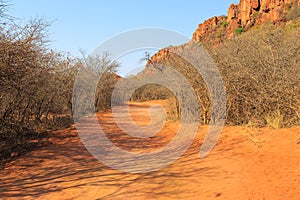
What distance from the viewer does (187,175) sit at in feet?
18.7

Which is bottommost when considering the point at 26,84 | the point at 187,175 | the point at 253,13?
the point at 187,175

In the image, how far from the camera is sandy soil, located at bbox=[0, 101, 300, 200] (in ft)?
15.4

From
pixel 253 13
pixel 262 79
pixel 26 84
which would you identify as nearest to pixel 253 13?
pixel 253 13

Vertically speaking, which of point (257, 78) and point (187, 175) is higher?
point (257, 78)

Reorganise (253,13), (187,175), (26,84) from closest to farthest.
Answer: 1. (187,175)
2. (26,84)
3. (253,13)

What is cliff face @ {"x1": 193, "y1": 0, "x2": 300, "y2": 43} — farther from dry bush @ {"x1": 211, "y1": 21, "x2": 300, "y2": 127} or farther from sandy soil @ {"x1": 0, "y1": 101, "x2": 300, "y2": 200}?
sandy soil @ {"x1": 0, "y1": 101, "x2": 300, "y2": 200}

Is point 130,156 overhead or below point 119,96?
below

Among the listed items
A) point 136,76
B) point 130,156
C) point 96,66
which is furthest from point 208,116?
point 136,76

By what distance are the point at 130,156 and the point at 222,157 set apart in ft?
8.34

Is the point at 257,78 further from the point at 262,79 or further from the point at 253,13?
the point at 253,13

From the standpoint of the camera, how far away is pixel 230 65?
10.0 m

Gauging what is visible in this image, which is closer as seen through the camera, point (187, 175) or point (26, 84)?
point (187, 175)

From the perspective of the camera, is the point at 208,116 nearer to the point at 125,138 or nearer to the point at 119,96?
the point at 125,138

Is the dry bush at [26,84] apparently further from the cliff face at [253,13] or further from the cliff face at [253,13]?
the cliff face at [253,13]
